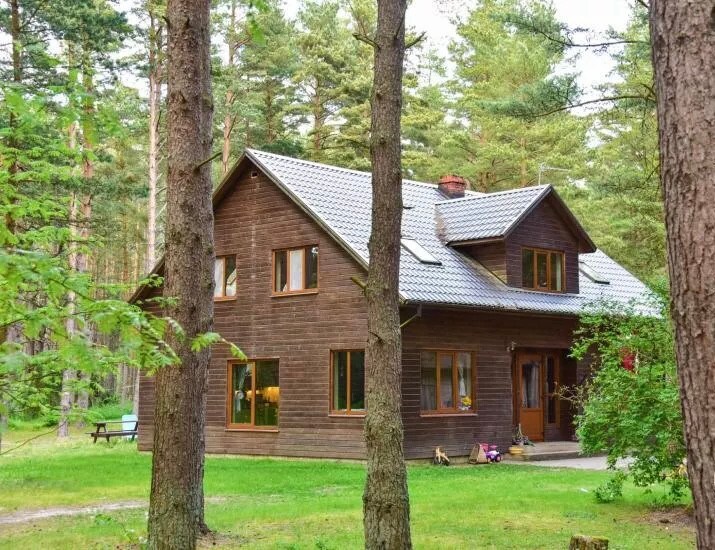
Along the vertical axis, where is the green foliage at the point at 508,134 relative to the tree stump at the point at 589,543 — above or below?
above

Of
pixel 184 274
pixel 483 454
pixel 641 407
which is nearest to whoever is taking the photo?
pixel 184 274

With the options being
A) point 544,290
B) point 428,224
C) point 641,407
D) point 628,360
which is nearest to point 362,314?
point 428,224

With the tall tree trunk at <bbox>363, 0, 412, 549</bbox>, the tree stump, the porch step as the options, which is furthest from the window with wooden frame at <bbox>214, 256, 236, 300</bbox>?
the tree stump

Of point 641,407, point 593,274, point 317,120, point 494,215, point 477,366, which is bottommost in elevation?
point 641,407

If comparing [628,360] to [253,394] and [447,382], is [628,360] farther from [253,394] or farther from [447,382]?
[253,394]

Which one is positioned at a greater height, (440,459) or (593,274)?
(593,274)

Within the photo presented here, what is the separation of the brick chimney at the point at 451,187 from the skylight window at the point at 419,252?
4.53 metres

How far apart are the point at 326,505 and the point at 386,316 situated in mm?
5057

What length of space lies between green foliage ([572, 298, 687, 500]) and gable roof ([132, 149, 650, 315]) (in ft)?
20.3

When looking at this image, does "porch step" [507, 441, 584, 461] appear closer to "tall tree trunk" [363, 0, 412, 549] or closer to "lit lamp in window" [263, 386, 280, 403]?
"lit lamp in window" [263, 386, 280, 403]

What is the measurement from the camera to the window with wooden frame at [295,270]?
19.1 m

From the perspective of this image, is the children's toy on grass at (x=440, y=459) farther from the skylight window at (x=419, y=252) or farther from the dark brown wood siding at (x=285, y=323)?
the skylight window at (x=419, y=252)

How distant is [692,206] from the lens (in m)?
3.92

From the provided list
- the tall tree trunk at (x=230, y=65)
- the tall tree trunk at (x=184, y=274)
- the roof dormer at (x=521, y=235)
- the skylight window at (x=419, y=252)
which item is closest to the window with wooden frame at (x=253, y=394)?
the skylight window at (x=419, y=252)
